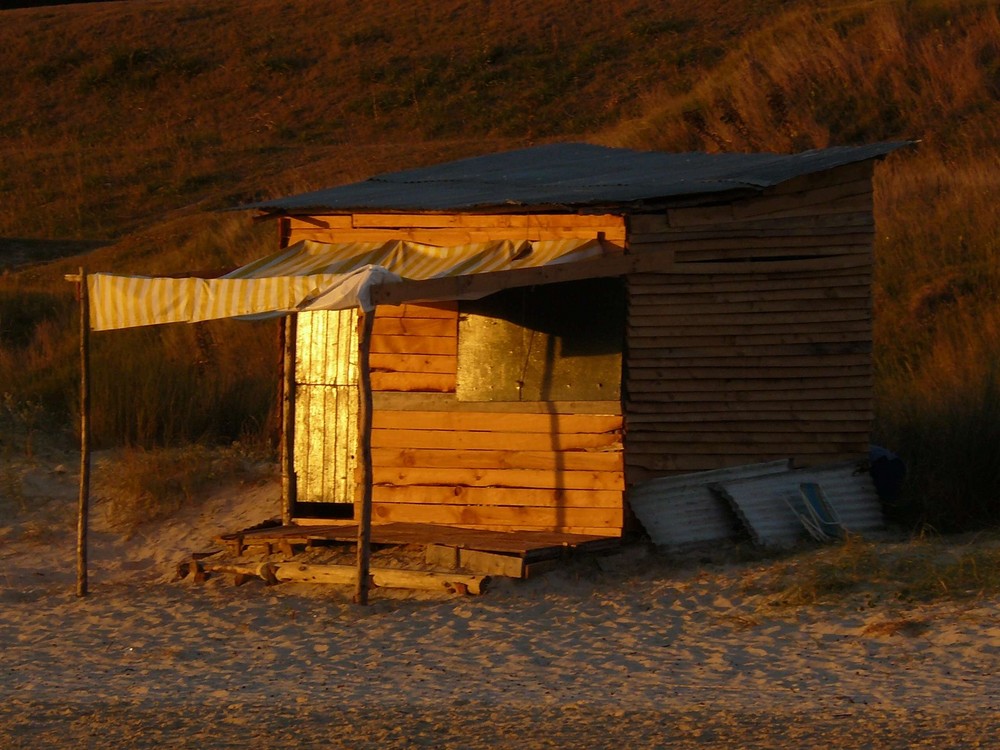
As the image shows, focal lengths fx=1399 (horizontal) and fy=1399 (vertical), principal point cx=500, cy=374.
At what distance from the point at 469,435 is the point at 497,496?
1.65ft

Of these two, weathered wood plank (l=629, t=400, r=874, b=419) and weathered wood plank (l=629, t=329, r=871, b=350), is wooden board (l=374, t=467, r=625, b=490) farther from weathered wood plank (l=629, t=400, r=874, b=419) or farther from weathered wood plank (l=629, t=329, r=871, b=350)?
weathered wood plank (l=629, t=329, r=871, b=350)

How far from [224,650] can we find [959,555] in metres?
4.92

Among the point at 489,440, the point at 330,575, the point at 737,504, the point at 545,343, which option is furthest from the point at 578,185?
the point at 330,575

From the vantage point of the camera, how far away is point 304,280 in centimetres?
896

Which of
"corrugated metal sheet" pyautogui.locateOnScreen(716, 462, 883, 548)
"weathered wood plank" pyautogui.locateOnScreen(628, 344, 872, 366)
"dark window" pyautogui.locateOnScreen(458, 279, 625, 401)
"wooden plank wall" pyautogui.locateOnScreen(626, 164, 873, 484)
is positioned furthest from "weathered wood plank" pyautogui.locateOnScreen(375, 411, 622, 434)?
"corrugated metal sheet" pyautogui.locateOnScreen(716, 462, 883, 548)

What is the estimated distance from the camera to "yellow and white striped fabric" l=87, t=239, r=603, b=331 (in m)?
8.81

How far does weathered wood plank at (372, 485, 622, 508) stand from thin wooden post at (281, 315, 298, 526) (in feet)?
3.69

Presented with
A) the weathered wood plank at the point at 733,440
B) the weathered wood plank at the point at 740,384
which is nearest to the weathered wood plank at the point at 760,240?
the weathered wood plank at the point at 740,384

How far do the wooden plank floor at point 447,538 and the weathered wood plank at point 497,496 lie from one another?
0.20m

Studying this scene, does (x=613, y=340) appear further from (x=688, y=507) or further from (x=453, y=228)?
(x=453, y=228)

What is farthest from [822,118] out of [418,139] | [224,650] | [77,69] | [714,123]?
[77,69]

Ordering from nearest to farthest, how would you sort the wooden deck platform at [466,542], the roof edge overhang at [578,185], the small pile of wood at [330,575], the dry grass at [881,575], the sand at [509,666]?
the sand at [509,666], the dry grass at [881,575], the small pile of wood at [330,575], the wooden deck platform at [466,542], the roof edge overhang at [578,185]

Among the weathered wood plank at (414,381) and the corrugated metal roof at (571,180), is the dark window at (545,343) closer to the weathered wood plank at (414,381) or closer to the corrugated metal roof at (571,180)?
the weathered wood plank at (414,381)

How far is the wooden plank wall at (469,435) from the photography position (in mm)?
10148
